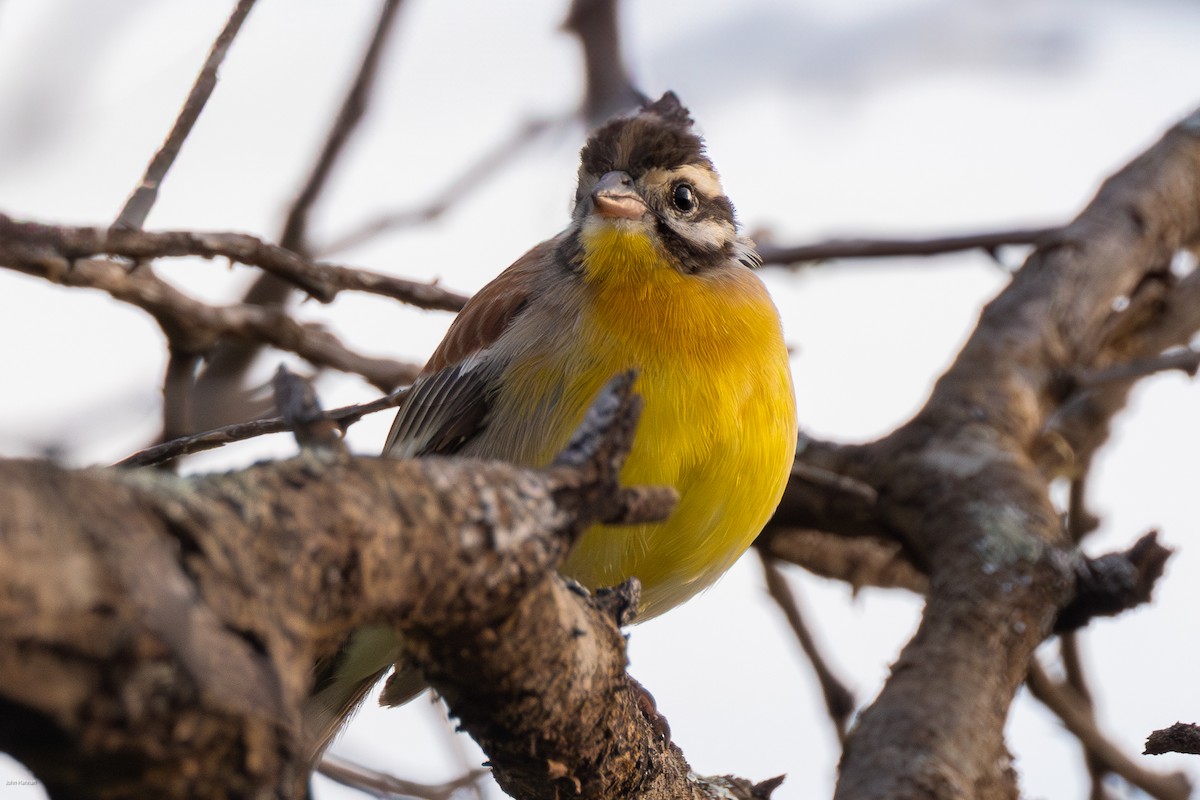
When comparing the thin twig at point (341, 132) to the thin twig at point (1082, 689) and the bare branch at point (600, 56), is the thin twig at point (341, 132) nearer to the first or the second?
the bare branch at point (600, 56)

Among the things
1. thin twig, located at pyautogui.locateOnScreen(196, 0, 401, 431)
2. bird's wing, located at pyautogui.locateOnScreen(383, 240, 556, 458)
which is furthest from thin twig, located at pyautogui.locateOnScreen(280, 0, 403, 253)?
bird's wing, located at pyautogui.locateOnScreen(383, 240, 556, 458)

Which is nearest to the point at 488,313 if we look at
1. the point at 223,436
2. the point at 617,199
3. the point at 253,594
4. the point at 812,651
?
the point at 617,199

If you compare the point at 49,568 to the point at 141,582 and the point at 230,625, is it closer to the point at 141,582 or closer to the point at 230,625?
the point at 141,582

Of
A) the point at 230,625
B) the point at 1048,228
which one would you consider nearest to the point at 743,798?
the point at 230,625

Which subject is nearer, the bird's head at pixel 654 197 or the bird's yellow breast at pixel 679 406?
the bird's yellow breast at pixel 679 406

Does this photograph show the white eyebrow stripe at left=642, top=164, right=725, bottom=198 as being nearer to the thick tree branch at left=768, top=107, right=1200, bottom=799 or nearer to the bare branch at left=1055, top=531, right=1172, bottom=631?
the thick tree branch at left=768, top=107, right=1200, bottom=799

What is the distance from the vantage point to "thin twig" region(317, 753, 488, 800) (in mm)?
4914

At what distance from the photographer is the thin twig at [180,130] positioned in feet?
11.1

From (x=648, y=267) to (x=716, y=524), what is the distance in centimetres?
97

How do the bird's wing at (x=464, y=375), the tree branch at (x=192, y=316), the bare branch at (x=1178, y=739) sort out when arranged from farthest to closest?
the bird's wing at (x=464, y=375)
the tree branch at (x=192, y=316)
the bare branch at (x=1178, y=739)

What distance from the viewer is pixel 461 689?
2527mm

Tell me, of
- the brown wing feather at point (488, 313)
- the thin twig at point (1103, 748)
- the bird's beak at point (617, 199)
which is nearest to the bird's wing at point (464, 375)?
the brown wing feather at point (488, 313)

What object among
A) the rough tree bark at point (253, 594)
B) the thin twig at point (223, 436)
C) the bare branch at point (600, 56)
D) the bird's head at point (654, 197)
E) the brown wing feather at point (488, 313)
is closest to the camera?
the rough tree bark at point (253, 594)

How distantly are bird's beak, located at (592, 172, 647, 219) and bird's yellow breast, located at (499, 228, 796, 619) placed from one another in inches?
4.6
